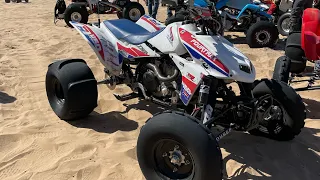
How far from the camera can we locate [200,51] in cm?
323

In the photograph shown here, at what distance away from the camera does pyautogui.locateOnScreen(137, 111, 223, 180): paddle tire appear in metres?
2.60

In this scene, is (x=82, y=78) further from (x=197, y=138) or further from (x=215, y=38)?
(x=197, y=138)

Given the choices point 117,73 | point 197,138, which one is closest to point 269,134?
point 197,138

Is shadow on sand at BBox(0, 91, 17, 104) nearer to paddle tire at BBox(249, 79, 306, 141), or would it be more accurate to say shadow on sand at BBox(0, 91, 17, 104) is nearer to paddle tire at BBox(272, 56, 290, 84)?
paddle tire at BBox(249, 79, 306, 141)

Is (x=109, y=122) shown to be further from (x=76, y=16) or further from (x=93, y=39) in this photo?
(x=76, y=16)

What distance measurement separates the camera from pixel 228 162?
11.3ft

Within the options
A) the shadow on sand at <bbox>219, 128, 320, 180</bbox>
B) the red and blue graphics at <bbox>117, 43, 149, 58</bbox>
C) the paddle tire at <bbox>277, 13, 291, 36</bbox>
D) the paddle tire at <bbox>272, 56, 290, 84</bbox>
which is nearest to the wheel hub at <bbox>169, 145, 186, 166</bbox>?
the shadow on sand at <bbox>219, 128, 320, 180</bbox>

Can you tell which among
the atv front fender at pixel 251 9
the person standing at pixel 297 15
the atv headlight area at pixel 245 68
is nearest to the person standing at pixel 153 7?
the atv front fender at pixel 251 9

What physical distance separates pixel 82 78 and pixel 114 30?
2.58 feet

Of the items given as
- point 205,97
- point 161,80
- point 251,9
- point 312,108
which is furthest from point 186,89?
point 251,9

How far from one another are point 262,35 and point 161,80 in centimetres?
452

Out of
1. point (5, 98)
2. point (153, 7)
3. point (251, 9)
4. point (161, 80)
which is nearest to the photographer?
point (161, 80)

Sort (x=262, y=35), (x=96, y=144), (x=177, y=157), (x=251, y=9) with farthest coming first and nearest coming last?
(x=251, y=9) → (x=262, y=35) → (x=96, y=144) → (x=177, y=157)

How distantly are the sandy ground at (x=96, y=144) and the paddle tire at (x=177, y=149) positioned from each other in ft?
1.09
